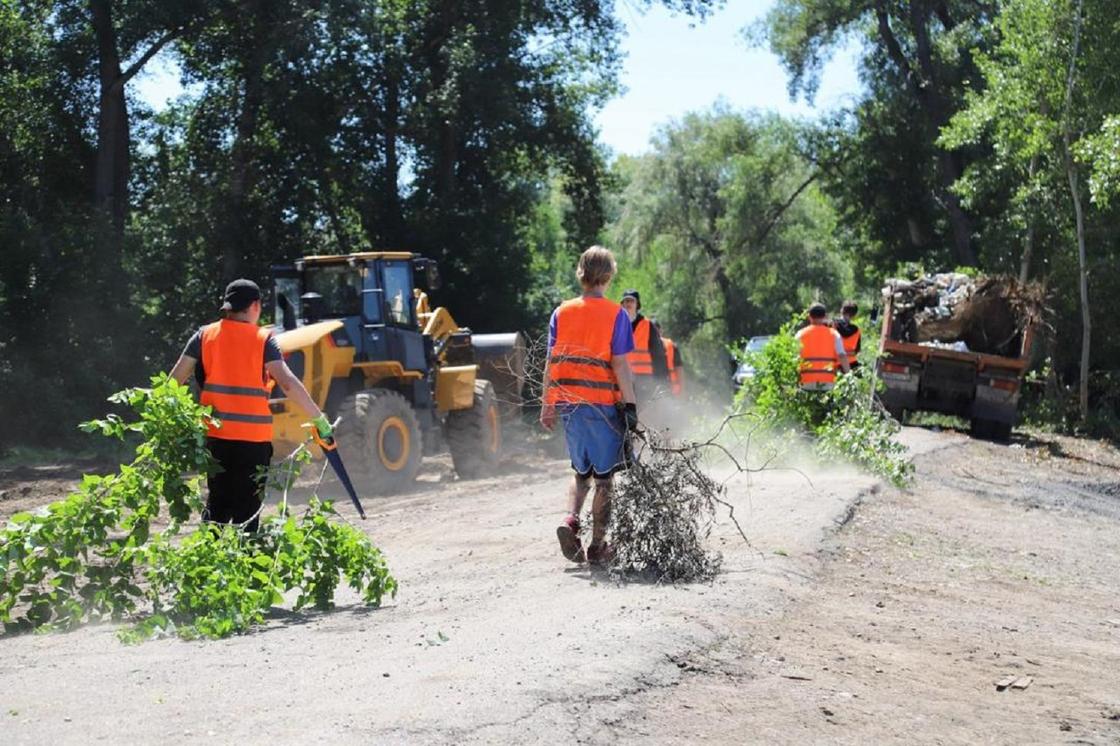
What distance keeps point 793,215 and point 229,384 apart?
122ft

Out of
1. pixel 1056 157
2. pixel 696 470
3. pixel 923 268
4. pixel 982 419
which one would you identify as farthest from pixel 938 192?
pixel 696 470

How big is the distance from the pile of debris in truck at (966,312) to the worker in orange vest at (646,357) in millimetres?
8254

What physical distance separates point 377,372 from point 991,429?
1115cm

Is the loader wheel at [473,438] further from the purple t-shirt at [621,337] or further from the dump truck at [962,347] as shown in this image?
the purple t-shirt at [621,337]

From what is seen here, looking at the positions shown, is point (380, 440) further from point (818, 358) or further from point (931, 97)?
point (931, 97)

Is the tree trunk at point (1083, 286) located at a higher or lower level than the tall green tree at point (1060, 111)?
lower

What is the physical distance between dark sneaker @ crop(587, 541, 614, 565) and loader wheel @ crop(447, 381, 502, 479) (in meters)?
10.6

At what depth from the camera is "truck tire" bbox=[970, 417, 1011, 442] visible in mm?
23750

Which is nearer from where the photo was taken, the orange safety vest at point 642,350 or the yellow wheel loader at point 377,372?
the orange safety vest at point 642,350

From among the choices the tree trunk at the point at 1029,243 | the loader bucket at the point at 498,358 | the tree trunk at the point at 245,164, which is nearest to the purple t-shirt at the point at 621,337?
the loader bucket at the point at 498,358

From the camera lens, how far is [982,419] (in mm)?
23688

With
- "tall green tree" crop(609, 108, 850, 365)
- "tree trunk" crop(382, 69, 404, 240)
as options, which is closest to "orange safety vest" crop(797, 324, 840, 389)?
"tree trunk" crop(382, 69, 404, 240)

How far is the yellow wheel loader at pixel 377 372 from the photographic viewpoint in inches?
648

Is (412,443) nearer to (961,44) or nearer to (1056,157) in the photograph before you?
(1056,157)
